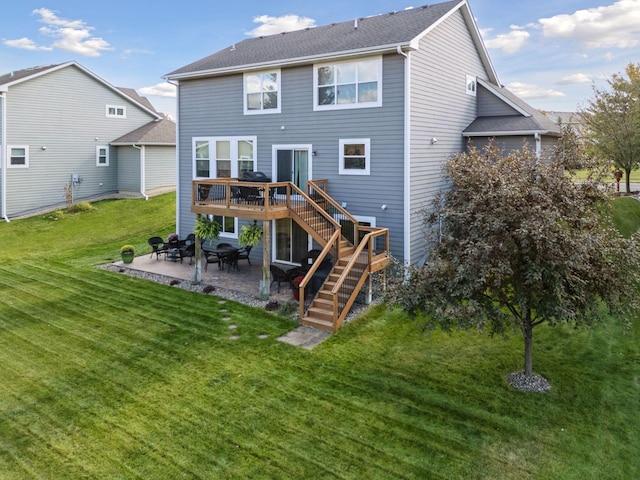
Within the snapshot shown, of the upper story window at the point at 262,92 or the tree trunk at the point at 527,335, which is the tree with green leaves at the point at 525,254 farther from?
the upper story window at the point at 262,92

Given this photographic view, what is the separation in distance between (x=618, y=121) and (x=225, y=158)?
1980cm

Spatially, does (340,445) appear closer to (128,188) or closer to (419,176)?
(419,176)

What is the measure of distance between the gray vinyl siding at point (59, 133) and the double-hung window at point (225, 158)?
1316 cm

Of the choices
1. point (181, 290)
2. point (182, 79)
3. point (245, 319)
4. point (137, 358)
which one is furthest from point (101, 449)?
point (182, 79)

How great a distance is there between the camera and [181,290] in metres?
14.3

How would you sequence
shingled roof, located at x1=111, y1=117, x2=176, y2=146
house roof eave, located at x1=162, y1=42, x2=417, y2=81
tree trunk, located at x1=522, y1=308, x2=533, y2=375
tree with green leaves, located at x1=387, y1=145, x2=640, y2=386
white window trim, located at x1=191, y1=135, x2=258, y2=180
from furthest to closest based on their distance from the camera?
shingled roof, located at x1=111, y1=117, x2=176, y2=146 → white window trim, located at x1=191, y1=135, x2=258, y2=180 → house roof eave, located at x1=162, y1=42, x2=417, y2=81 → tree trunk, located at x1=522, y1=308, x2=533, y2=375 → tree with green leaves, located at x1=387, y1=145, x2=640, y2=386

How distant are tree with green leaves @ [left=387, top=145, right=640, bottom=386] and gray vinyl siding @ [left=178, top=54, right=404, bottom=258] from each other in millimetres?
5682

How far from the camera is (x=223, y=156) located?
57.7ft

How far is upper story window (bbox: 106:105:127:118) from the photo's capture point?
29.3 m

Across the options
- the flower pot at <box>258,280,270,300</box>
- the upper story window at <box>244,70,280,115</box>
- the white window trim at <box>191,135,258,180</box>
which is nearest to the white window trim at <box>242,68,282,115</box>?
the upper story window at <box>244,70,280,115</box>

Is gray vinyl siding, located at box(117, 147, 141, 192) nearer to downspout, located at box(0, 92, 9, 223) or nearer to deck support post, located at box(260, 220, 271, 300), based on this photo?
downspout, located at box(0, 92, 9, 223)

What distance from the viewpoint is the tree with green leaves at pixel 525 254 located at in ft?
23.1

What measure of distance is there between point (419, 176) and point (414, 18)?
5.59 m

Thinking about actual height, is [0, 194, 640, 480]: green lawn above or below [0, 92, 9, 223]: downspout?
below
